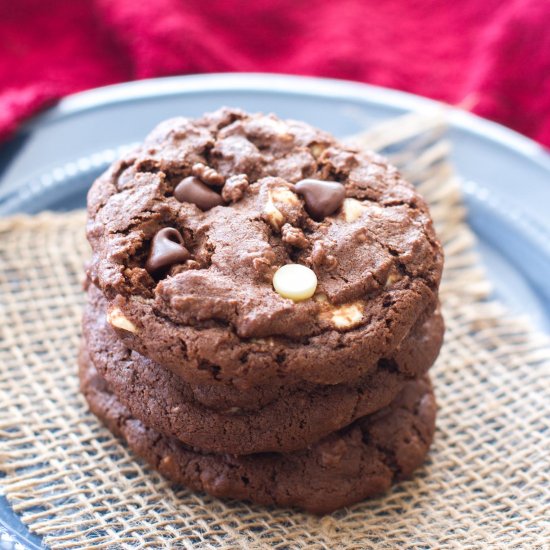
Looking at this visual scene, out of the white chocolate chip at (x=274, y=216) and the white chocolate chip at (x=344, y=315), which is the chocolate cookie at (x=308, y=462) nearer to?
the white chocolate chip at (x=344, y=315)

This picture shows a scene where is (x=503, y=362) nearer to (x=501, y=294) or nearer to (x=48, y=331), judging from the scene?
(x=501, y=294)

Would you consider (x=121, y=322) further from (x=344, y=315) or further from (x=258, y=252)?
(x=344, y=315)

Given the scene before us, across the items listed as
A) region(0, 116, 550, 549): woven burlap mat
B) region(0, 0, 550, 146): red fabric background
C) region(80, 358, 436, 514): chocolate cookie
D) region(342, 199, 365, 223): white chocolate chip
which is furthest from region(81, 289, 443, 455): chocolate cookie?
region(0, 0, 550, 146): red fabric background

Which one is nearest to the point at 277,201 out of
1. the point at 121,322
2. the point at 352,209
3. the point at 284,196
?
the point at 284,196

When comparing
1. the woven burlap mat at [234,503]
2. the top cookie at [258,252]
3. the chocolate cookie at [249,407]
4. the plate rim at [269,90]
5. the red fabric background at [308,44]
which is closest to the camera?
the top cookie at [258,252]

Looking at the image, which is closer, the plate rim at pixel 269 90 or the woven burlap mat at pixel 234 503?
the woven burlap mat at pixel 234 503

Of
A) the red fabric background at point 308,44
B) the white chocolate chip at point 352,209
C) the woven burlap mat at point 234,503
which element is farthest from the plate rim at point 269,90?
the white chocolate chip at point 352,209

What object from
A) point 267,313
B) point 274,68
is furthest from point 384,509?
point 274,68
